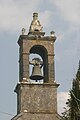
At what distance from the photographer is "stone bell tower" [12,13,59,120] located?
30797 mm

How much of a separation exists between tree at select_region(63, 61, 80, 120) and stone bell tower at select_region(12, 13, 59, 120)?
11.1 m

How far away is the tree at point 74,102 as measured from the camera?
62.3 feet

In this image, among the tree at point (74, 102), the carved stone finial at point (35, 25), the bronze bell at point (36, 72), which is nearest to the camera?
the tree at point (74, 102)

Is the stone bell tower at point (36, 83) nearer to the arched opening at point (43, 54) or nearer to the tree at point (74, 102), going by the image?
the arched opening at point (43, 54)

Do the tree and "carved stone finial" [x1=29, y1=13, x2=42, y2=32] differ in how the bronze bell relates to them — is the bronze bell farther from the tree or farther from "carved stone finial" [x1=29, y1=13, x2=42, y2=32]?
the tree

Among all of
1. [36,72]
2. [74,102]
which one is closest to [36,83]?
[36,72]

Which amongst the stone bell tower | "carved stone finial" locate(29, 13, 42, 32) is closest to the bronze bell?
the stone bell tower

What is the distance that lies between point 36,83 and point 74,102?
39.3 ft

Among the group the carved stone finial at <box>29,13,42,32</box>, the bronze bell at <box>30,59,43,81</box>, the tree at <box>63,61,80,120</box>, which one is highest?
the carved stone finial at <box>29,13,42,32</box>

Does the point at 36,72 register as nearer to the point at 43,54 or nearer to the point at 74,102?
the point at 43,54

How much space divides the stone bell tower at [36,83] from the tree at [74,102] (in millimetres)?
11084

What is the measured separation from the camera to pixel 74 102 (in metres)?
19.2


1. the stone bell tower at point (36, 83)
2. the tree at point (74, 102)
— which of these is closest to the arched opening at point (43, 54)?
the stone bell tower at point (36, 83)

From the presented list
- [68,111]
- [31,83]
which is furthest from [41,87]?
[68,111]
